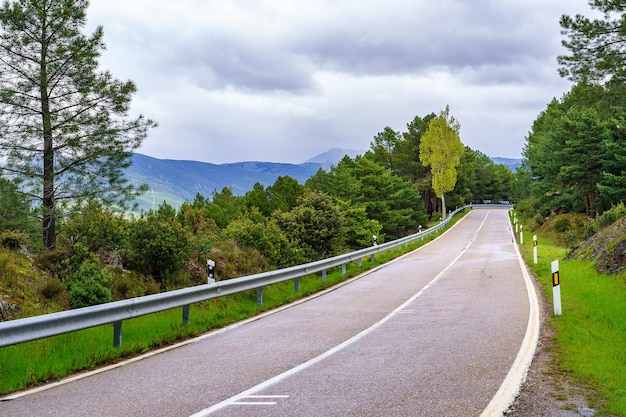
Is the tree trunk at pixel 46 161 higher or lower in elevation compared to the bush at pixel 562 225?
higher

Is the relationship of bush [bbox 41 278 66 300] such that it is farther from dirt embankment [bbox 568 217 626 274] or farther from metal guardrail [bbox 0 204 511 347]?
dirt embankment [bbox 568 217 626 274]

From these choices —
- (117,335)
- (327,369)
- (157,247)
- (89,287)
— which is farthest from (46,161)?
(327,369)

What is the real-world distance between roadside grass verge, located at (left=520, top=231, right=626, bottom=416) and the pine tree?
42.0 ft

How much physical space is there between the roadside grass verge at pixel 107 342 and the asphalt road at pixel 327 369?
449 mm

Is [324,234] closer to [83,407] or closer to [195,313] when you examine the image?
[195,313]

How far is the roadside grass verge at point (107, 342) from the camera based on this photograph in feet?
21.0

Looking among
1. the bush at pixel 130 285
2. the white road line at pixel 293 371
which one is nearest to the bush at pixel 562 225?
the white road line at pixel 293 371

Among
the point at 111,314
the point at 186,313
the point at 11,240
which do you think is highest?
the point at 11,240

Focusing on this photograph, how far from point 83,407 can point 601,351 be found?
675 cm

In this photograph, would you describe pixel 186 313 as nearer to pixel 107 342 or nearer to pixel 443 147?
pixel 107 342

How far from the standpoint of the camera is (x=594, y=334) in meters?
8.70

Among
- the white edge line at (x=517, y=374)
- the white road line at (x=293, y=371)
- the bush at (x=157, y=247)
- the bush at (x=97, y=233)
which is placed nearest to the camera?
the white edge line at (x=517, y=374)

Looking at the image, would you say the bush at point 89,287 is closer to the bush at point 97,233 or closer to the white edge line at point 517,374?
the bush at point 97,233

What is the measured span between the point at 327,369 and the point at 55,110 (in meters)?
12.4
